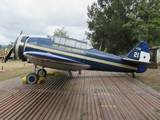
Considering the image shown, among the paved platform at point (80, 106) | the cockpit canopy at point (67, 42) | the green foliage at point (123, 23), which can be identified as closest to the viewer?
the paved platform at point (80, 106)

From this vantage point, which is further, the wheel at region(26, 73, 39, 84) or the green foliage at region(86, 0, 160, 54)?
the green foliage at region(86, 0, 160, 54)

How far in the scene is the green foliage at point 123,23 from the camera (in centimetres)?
1923

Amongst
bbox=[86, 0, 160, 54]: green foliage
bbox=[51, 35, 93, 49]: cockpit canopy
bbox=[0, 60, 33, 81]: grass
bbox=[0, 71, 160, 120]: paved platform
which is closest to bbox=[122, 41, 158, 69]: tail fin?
bbox=[51, 35, 93, 49]: cockpit canopy

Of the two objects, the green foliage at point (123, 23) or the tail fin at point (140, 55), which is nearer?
the tail fin at point (140, 55)

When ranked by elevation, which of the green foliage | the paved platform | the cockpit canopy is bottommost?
the paved platform

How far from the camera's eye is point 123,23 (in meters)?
22.5

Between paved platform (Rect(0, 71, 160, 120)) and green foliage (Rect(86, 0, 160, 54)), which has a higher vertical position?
green foliage (Rect(86, 0, 160, 54))

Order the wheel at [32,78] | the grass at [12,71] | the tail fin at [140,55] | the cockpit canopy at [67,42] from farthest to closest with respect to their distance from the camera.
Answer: the grass at [12,71], the tail fin at [140,55], the cockpit canopy at [67,42], the wheel at [32,78]

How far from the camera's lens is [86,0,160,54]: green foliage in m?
19.2

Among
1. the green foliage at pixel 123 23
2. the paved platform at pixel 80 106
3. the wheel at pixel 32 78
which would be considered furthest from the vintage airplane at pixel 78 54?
the green foliage at pixel 123 23

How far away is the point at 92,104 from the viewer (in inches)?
162

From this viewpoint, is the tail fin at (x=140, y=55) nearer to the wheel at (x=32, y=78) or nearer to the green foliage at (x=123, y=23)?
the wheel at (x=32, y=78)

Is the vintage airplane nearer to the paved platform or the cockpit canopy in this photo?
the cockpit canopy

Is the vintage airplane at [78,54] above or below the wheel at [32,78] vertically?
above
